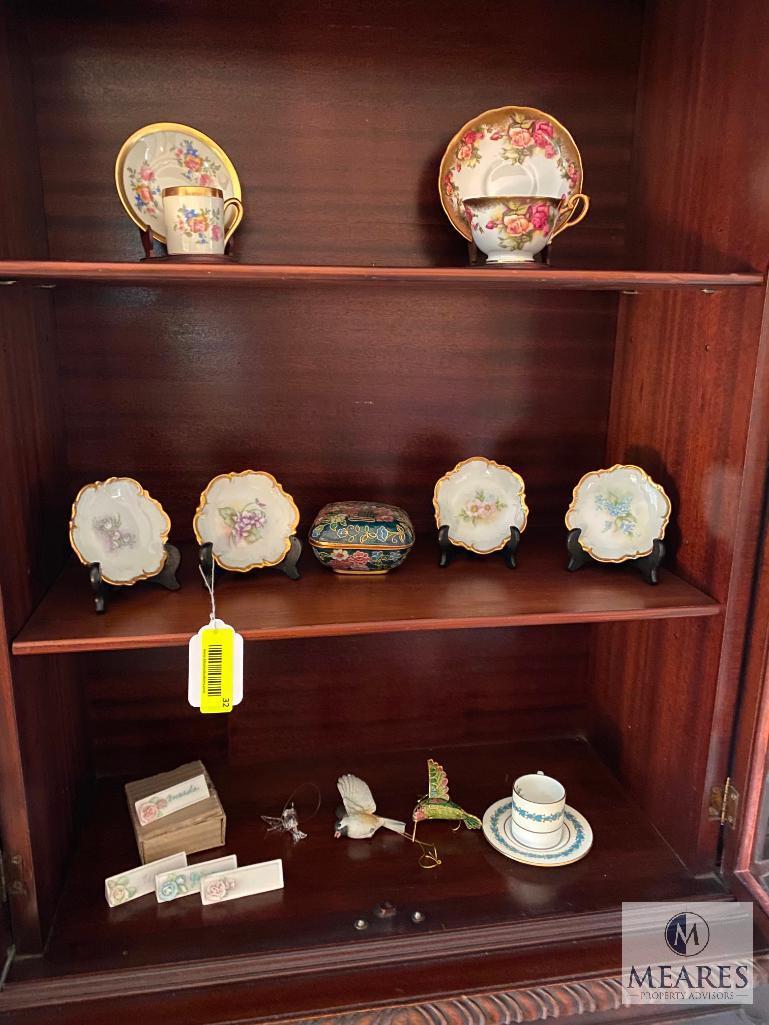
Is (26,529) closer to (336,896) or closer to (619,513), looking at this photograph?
(336,896)

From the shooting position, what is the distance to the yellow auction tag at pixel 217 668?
921 millimetres

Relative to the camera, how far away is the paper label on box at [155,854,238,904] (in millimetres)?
1054

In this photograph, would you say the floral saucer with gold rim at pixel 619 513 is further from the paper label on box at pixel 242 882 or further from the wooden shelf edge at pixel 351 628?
the paper label on box at pixel 242 882

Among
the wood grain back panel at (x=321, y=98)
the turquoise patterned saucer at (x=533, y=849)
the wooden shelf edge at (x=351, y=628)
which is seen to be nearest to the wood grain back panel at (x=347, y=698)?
the turquoise patterned saucer at (x=533, y=849)

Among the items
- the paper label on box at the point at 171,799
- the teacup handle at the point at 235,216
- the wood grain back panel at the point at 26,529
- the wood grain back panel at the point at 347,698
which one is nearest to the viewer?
the wood grain back panel at the point at 26,529

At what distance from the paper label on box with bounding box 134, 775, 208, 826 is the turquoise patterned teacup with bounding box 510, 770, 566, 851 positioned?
0.46m

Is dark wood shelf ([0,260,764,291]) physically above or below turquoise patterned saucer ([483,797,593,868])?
above

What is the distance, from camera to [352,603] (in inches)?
40.3

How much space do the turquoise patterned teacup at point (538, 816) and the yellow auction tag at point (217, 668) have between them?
0.48m

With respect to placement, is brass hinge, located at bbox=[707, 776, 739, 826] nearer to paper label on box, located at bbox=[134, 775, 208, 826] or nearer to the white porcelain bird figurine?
the white porcelain bird figurine

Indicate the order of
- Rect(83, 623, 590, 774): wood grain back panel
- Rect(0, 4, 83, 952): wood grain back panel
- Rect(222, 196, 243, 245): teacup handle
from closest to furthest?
1. Rect(0, 4, 83, 952): wood grain back panel
2. Rect(222, 196, 243, 245): teacup handle
3. Rect(83, 623, 590, 774): wood grain back panel

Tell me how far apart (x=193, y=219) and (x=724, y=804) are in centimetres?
103

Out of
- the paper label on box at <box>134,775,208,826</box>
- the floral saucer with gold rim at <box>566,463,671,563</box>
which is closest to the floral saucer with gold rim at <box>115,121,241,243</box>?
the floral saucer with gold rim at <box>566,463,671,563</box>

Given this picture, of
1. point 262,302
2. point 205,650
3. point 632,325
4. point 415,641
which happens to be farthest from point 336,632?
point 632,325
